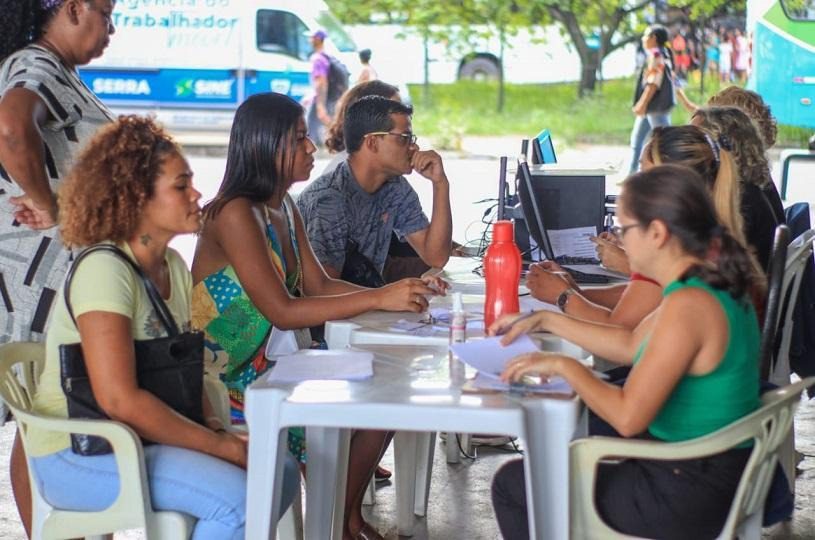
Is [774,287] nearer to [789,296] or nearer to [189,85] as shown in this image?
[789,296]

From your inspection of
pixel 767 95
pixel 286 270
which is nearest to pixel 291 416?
pixel 286 270

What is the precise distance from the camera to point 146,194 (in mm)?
2615

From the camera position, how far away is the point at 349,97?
16.0ft

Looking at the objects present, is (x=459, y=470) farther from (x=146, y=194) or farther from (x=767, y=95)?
(x=767, y=95)

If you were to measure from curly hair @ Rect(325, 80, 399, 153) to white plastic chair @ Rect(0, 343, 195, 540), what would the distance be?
2518 mm

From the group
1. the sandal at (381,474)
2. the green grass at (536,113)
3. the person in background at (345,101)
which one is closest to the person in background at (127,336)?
the sandal at (381,474)

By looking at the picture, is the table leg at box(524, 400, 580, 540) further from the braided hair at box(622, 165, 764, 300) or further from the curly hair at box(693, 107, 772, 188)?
the curly hair at box(693, 107, 772, 188)

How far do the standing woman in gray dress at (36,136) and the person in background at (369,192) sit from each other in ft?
3.01

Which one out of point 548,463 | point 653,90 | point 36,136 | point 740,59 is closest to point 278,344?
point 36,136

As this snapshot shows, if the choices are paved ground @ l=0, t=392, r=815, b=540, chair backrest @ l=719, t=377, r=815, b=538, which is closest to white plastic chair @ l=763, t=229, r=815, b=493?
paved ground @ l=0, t=392, r=815, b=540

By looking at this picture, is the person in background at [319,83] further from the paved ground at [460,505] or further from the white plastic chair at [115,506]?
the white plastic chair at [115,506]

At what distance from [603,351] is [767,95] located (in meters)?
11.2

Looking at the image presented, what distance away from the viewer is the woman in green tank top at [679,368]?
232cm

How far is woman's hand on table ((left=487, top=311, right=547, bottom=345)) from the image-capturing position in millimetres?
2615
